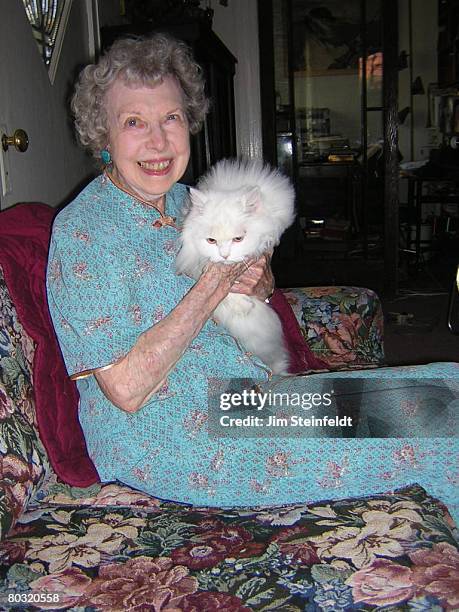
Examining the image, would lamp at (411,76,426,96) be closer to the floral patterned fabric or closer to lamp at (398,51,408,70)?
lamp at (398,51,408,70)

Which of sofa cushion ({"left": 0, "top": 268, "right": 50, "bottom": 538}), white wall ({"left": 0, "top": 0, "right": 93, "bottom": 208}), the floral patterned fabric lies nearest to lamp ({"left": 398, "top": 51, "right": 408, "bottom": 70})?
white wall ({"left": 0, "top": 0, "right": 93, "bottom": 208})

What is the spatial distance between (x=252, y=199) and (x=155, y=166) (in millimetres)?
233

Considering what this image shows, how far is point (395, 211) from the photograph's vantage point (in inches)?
176

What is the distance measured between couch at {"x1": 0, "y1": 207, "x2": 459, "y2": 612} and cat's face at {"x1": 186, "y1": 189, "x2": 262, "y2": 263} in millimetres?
437

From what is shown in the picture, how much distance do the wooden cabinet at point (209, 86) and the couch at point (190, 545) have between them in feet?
5.98

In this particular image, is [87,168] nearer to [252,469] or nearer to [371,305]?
[371,305]

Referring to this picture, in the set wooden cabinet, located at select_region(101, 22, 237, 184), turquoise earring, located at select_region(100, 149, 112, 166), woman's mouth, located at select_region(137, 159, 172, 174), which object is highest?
wooden cabinet, located at select_region(101, 22, 237, 184)

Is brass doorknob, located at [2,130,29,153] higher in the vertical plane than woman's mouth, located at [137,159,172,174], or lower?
higher

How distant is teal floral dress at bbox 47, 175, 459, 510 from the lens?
1.22m

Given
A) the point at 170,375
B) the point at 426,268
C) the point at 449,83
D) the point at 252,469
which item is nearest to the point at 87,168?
the point at 170,375

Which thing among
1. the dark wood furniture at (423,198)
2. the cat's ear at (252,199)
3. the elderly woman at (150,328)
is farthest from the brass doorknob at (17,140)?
the dark wood furniture at (423,198)

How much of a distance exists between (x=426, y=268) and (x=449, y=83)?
1.87 meters

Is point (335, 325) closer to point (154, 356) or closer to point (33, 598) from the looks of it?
point (154, 356)

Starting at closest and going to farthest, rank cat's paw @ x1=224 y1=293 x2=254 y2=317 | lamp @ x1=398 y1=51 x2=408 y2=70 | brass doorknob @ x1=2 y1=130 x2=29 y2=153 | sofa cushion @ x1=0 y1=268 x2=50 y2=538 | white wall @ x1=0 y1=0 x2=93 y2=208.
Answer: sofa cushion @ x1=0 y1=268 x2=50 y2=538 < cat's paw @ x1=224 y1=293 x2=254 y2=317 < brass doorknob @ x1=2 y1=130 x2=29 y2=153 < white wall @ x1=0 y1=0 x2=93 y2=208 < lamp @ x1=398 y1=51 x2=408 y2=70
